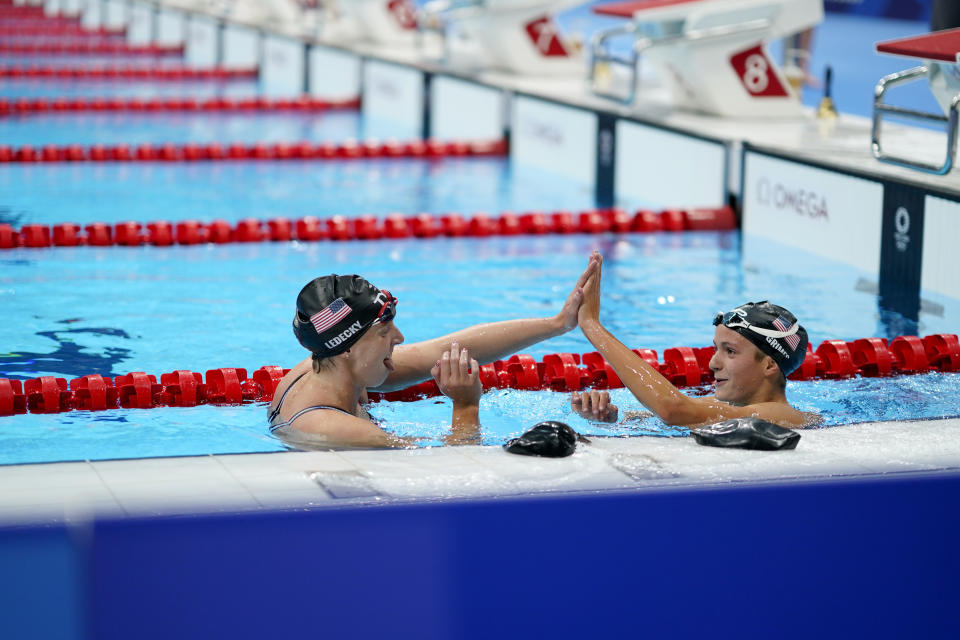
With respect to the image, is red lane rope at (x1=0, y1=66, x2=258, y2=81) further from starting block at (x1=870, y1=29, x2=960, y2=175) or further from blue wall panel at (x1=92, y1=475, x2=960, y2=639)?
blue wall panel at (x1=92, y1=475, x2=960, y2=639)

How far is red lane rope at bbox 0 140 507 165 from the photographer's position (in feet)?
31.1

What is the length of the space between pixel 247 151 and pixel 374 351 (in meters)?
6.89

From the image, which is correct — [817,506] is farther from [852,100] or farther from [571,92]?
[852,100]

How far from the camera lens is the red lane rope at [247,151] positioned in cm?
949

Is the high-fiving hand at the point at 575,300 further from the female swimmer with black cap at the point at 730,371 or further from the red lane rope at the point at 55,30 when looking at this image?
the red lane rope at the point at 55,30

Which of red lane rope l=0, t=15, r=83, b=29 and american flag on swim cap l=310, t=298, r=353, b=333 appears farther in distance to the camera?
red lane rope l=0, t=15, r=83, b=29

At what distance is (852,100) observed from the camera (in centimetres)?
1162

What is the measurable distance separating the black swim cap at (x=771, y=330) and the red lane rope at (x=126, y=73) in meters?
12.9

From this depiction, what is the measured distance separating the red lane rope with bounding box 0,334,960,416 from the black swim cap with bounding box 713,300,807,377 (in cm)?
88

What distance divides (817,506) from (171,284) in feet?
14.1

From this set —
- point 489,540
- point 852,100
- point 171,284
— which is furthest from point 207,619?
point 852,100

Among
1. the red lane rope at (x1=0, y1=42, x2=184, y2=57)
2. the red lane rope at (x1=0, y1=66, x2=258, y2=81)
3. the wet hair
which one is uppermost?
the red lane rope at (x1=0, y1=42, x2=184, y2=57)

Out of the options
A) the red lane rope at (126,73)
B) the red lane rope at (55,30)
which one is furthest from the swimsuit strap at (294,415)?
the red lane rope at (55,30)

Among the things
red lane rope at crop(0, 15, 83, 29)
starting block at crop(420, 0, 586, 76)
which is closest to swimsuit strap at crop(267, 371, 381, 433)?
starting block at crop(420, 0, 586, 76)
